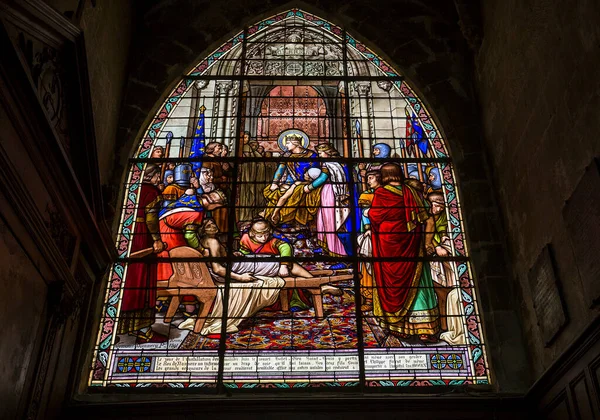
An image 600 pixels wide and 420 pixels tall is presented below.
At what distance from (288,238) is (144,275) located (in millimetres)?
1654

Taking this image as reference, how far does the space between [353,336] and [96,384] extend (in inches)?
104

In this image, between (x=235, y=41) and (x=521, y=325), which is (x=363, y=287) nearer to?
(x=521, y=325)

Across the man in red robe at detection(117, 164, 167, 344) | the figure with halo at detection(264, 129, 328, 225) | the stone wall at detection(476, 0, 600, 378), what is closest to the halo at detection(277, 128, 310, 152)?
the figure with halo at detection(264, 129, 328, 225)

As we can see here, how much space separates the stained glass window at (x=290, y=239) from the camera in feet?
24.4

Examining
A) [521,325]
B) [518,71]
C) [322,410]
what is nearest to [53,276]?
[322,410]

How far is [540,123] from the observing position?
23.6 ft

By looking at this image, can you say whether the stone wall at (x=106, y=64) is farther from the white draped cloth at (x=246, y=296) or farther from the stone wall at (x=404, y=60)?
the white draped cloth at (x=246, y=296)

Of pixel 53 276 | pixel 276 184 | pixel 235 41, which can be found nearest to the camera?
pixel 53 276

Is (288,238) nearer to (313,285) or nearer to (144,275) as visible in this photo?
(313,285)

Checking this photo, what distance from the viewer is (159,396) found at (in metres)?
7.13

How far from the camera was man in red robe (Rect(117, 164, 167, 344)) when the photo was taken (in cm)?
766

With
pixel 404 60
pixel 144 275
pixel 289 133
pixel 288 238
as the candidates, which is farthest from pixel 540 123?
pixel 144 275

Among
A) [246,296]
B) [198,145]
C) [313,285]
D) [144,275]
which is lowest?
[246,296]

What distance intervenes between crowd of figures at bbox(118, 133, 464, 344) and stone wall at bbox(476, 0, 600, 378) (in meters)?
0.88
